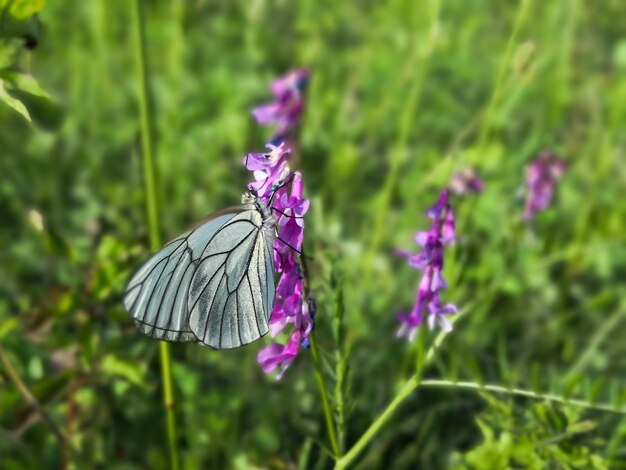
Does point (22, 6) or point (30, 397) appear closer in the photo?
point (22, 6)

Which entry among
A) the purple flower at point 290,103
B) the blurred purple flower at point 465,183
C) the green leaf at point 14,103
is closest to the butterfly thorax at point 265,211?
the green leaf at point 14,103

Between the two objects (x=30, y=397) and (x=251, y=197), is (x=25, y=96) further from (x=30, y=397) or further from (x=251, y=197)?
(x=30, y=397)

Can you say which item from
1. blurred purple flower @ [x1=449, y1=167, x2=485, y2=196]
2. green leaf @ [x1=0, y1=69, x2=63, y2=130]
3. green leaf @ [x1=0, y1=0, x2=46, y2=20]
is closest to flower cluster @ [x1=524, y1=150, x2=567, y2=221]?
blurred purple flower @ [x1=449, y1=167, x2=485, y2=196]

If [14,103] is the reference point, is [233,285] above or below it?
below

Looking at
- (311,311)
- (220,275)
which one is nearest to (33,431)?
(220,275)

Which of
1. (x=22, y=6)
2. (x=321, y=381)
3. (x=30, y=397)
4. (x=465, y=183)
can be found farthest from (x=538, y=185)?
(x=22, y=6)

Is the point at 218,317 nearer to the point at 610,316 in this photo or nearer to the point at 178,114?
the point at 610,316

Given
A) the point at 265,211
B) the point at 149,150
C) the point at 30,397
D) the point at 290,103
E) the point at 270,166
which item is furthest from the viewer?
the point at 290,103
